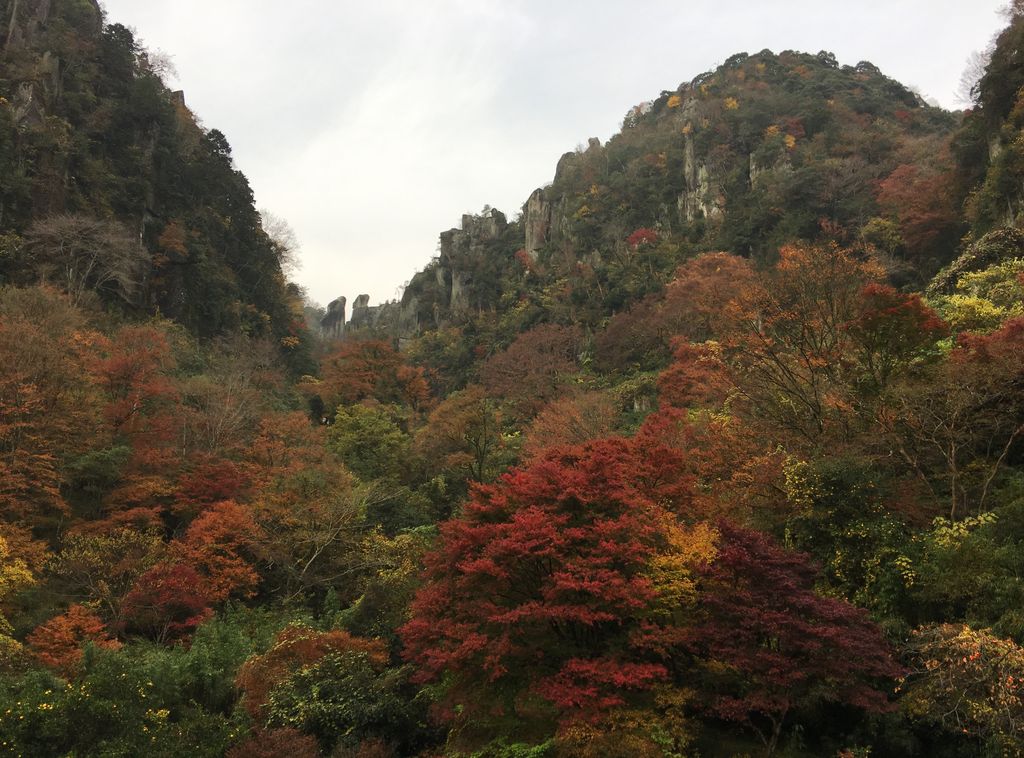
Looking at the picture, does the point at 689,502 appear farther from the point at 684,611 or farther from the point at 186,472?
the point at 186,472

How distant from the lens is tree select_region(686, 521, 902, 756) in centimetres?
845

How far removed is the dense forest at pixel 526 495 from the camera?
940 centimetres

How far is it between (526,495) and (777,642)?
15.0 ft

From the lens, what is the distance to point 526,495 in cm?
1162

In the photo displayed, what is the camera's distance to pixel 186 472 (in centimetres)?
2116

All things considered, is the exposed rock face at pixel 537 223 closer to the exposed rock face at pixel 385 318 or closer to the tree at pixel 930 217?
the exposed rock face at pixel 385 318

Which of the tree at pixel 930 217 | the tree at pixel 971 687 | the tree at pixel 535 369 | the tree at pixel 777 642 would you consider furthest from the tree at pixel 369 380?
the tree at pixel 971 687

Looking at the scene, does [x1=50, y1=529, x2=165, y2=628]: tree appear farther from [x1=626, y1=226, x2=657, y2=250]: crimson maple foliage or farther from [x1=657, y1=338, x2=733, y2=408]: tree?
[x1=626, y1=226, x2=657, y2=250]: crimson maple foliage

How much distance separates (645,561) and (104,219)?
36.6m

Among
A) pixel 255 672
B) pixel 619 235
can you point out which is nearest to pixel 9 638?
pixel 255 672

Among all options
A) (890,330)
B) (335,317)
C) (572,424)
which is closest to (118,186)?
(572,424)

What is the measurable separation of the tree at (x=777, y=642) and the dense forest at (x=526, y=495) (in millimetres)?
60

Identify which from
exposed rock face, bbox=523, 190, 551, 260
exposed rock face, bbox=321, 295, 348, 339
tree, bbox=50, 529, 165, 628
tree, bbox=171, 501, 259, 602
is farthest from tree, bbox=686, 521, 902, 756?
exposed rock face, bbox=321, 295, 348, 339

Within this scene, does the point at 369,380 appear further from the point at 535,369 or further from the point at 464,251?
the point at 464,251
